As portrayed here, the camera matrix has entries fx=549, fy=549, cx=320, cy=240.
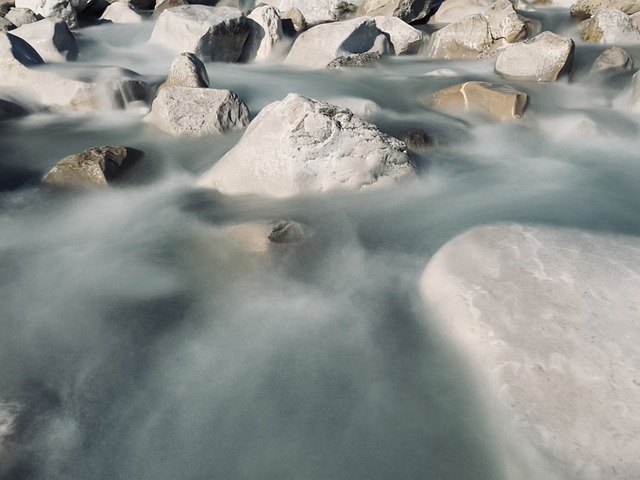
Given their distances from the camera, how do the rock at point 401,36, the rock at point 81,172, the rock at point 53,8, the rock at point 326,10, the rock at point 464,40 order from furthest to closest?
1. the rock at point 326,10
2. the rock at point 53,8
3. the rock at point 401,36
4. the rock at point 464,40
5. the rock at point 81,172

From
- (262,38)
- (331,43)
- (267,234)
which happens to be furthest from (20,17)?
(267,234)

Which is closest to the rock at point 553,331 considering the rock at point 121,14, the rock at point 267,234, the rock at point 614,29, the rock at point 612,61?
the rock at point 267,234

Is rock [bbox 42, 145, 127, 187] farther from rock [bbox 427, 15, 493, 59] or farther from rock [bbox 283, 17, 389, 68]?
rock [bbox 427, 15, 493, 59]

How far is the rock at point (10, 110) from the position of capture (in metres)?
7.93

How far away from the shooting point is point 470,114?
7.69 metres

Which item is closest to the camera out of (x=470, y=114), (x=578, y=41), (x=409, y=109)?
(x=470, y=114)

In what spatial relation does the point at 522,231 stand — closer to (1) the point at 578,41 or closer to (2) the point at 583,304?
(2) the point at 583,304

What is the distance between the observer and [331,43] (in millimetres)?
11031

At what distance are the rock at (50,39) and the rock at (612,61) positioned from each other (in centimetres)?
962

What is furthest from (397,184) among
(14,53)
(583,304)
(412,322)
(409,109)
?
(14,53)

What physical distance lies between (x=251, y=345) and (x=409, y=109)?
5.78m

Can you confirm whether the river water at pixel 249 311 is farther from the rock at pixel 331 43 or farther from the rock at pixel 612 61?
the rock at pixel 331 43

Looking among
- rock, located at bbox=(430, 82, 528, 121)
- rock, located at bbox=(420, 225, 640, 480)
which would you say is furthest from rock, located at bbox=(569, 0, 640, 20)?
rock, located at bbox=(420, 225, 640, 480)

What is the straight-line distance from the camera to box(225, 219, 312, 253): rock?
4477mm
